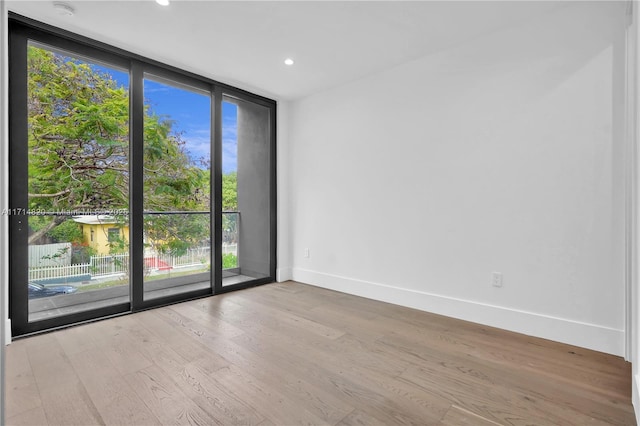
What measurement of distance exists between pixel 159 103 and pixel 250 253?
83.3 inches

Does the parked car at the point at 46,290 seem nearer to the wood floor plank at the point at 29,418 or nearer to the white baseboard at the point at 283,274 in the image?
the wood floor plank at the point at 29,418

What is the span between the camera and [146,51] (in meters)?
3.11

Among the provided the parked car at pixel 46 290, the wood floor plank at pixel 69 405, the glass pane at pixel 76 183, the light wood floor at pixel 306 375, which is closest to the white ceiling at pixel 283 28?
the glass pane at pixel 76 183

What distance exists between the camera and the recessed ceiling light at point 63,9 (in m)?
2.44

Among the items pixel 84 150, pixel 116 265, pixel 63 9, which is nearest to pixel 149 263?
pixel 116 265

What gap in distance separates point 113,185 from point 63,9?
149 centimetres

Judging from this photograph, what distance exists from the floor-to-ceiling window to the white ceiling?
0.30 metres

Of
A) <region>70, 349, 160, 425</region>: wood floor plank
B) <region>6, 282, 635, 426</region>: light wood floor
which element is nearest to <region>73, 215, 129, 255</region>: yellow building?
<region>6, 282, 635, 426</region>: light wood floor

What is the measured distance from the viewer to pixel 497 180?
9.34 ft

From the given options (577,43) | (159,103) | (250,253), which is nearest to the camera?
(577,43)

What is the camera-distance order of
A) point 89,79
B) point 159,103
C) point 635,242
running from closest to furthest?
point 635,242, point 89,79, point 159,103

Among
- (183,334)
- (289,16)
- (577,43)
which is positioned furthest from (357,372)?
(577,43)

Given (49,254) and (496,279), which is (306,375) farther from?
(49,254)

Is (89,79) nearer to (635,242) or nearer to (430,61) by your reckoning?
(430,61)
